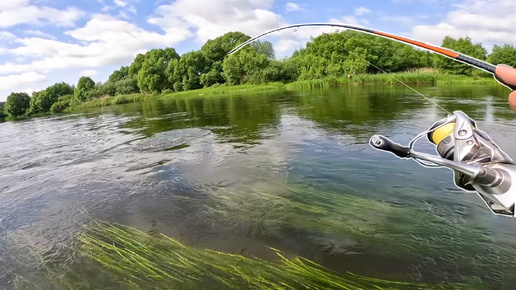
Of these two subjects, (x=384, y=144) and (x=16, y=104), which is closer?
(x=384, y=144)

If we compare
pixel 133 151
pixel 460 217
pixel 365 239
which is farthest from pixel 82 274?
pixel 133 151

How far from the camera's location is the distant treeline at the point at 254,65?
203 feet

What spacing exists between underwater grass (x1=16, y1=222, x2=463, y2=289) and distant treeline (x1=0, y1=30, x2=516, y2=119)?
48.5m

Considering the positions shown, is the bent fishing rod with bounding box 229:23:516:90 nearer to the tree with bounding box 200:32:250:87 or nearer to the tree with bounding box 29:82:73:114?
the tree with bounding box 200:32:250:87

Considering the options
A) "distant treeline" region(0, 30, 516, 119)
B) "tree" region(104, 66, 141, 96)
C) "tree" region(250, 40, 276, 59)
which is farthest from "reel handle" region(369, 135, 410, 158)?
"tree" region(250, 40, 276, 59)

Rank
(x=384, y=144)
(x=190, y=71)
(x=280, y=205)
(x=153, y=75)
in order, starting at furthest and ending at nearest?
(x=153, y=75)
(x=190, y=71)
(x=280, y=205)
(x=384, y=144)

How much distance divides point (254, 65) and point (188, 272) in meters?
64.7

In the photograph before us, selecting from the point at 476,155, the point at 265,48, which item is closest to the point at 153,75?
the point at 265,48

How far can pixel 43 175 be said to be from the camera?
1116 centimetres

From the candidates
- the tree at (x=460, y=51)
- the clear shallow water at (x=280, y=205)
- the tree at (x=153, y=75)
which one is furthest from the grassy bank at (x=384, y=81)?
the clear shallow water at (x=280, y=205)

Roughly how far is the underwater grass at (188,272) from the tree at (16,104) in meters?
95.5

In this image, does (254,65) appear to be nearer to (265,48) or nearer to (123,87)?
(123,87)

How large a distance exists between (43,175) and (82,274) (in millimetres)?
7591

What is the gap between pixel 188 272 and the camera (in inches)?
195
